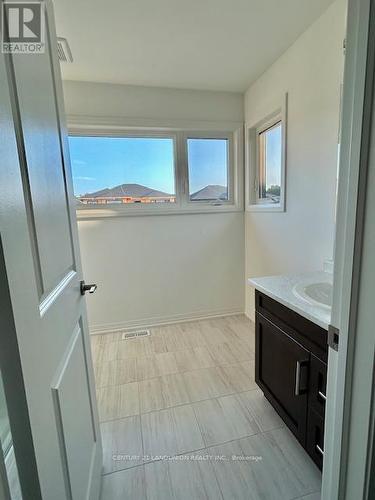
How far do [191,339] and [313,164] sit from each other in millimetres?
1875

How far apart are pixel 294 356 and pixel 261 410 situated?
61 centimetres

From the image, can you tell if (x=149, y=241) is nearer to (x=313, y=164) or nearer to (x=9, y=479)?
(x=313, y=164)

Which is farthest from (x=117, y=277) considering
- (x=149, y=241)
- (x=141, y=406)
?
(x=141, y=406)

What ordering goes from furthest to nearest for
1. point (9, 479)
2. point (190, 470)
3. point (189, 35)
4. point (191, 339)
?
point (191, 339), point (189, 35), point (190, 470), point (9, 479)

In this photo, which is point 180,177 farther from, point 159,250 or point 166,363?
point 166,363

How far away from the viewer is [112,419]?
1.60 metres

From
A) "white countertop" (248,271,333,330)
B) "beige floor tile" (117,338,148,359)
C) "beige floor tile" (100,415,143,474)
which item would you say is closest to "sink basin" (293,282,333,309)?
"white countertop" (248,271,333,330)

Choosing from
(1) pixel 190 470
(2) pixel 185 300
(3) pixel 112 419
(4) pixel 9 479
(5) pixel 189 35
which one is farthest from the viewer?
(2) pixel 185 300

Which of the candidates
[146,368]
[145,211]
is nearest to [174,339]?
[146,368]

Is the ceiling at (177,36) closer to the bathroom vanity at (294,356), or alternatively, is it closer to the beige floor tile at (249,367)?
the bathroom vanity at (294,356)

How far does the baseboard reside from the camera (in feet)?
8.91

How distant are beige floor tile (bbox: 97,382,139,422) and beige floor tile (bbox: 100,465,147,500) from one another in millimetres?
380

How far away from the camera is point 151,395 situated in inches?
70.8

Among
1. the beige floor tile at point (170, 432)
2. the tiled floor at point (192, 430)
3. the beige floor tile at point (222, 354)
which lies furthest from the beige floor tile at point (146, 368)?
the beige floor tile at point (222, 354)
